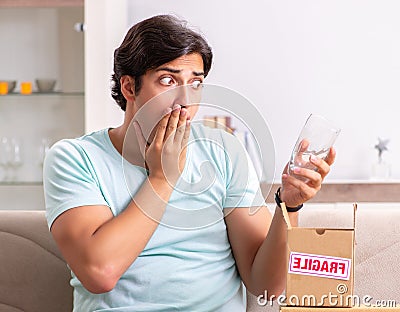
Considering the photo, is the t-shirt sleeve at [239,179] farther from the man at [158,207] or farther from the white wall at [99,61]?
the white wall at [99,61]

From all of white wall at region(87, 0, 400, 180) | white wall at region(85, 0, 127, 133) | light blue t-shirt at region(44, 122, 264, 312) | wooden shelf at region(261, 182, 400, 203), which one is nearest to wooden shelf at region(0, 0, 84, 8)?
white wall at region(85, 0, 127, 133)

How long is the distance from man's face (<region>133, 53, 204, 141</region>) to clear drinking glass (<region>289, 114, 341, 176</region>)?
0.84ft

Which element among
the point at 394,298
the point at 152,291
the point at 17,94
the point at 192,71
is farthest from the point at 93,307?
the point at 17,94

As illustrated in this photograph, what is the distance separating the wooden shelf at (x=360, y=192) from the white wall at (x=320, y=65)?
0.35 meters

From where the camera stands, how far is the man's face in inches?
59.0

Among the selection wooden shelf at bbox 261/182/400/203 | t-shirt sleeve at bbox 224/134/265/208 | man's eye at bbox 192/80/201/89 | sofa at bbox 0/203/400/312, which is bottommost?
wooden shelf at bbox 261/182/400/203

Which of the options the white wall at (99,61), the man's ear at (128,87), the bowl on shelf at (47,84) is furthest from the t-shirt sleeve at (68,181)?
the bowl on shelf at (47,84)

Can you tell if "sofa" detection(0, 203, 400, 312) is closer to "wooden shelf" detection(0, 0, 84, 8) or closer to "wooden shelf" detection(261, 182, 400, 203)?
"wooden shelf" detection(261, 182, 400, 203)

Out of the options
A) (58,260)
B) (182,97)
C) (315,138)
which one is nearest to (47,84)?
(58,260)

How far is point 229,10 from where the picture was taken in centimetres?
398

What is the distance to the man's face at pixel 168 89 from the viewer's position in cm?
150

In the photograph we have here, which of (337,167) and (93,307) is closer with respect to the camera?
(93,307)

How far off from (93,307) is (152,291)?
0.43 feet

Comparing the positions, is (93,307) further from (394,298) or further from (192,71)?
(394,298)
